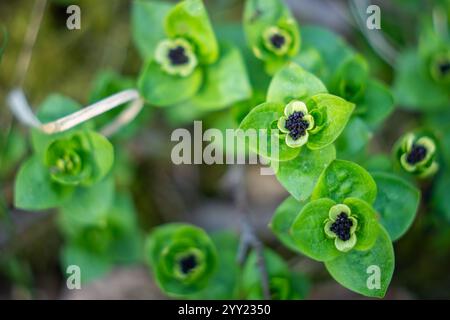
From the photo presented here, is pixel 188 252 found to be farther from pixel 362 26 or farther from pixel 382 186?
pixel 362 26

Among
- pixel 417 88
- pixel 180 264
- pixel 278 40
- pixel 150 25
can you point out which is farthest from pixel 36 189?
pixel 417 88

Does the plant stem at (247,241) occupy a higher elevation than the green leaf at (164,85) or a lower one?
lower

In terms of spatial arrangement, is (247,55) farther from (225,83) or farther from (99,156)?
(99,156)

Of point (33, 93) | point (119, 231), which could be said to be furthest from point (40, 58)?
point (119, 231)

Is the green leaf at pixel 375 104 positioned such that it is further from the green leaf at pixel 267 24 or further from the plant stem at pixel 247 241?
the plant stem at pixel 247 241

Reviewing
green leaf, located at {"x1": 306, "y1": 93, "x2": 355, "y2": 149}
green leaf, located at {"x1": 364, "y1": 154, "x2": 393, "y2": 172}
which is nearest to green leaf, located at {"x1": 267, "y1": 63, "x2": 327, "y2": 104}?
green leaf, located at {"x1": 306, "y1": 93, "x2": 355, "y2": 149}

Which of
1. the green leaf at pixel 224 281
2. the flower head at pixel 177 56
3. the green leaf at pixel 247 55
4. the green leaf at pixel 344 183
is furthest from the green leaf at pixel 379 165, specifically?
the flower head at pixel 177 56

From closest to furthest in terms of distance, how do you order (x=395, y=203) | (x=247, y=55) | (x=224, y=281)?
1. (x=395, y=203)
2. (x=224, y=281)
3. (x=247, y=55)

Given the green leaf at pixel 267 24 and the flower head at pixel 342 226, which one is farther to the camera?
the green leaf at pixel 267 24
